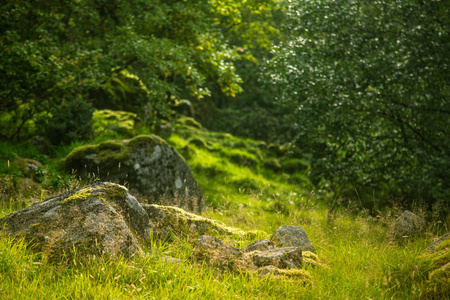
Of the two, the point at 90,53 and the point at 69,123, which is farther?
the point at 69,123

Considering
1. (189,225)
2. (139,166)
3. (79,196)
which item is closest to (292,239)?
(189,225)

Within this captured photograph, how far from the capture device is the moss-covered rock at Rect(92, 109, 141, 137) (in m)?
12.6

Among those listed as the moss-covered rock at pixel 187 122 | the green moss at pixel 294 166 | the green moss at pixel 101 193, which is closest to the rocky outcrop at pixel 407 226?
the green moss at pixel 101 193

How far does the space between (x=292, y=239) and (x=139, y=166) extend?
4.64 metres

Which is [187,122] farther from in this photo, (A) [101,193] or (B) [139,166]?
(A) [101,193]

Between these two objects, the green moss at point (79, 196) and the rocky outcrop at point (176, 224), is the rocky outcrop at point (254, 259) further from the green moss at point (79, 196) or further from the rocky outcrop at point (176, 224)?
the green moss at point (79, 196)

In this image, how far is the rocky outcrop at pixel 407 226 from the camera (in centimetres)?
622

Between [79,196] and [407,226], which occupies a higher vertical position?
[79,196]

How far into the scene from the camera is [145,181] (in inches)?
355

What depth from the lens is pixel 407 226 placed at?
6340 mm

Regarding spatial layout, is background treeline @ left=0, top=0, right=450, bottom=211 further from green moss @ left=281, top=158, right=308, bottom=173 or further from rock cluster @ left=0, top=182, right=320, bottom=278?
rock cluster @ left=0, top=182, right=320, bottom=278

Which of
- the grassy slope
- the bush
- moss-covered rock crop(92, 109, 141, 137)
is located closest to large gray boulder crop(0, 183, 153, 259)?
the grassy slope

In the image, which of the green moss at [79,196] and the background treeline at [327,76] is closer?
the green moss at [79,196]

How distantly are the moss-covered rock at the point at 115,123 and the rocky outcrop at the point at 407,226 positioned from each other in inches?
363
